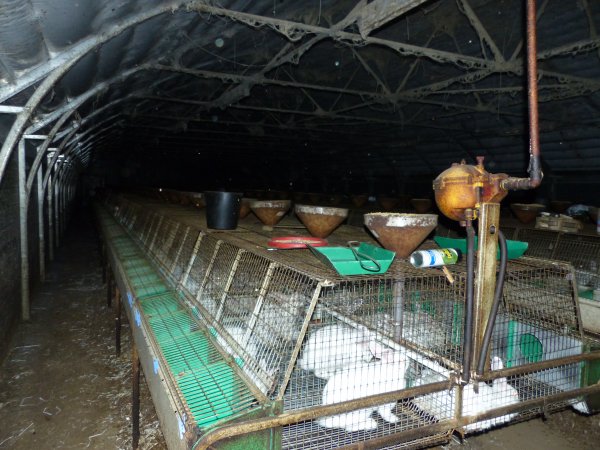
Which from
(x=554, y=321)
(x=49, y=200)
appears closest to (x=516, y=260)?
(x=554, y=321)

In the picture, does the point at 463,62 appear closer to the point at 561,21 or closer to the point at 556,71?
the point at 561,21

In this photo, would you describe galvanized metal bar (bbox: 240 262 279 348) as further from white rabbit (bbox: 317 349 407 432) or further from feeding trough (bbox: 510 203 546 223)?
feeding trough (bbox: 510 203 546 223)

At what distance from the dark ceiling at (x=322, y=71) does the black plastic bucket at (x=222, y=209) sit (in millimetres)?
1823

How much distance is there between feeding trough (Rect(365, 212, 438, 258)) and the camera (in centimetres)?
272

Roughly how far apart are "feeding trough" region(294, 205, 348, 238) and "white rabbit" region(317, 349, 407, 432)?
4.10 ft

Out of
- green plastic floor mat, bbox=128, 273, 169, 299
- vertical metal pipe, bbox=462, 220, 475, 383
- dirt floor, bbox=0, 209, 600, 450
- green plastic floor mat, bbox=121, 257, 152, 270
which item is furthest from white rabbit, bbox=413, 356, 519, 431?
green plastic floor mat, bbox=121, 257, 152, 270

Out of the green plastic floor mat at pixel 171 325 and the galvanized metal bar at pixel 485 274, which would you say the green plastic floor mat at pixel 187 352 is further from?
the galvanized metal bar at pixel 485 274

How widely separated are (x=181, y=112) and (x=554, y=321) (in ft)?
36.8

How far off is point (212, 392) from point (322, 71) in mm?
8220

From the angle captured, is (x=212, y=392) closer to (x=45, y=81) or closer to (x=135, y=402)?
(x=135, y=402)

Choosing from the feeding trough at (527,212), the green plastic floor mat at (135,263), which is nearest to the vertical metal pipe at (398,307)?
the green plastic floor mat at (135,263)

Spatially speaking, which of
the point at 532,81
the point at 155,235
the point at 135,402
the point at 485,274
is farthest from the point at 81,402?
the point at 532,81

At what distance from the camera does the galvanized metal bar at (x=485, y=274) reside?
2179 millimetres

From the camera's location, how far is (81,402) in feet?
14.1
